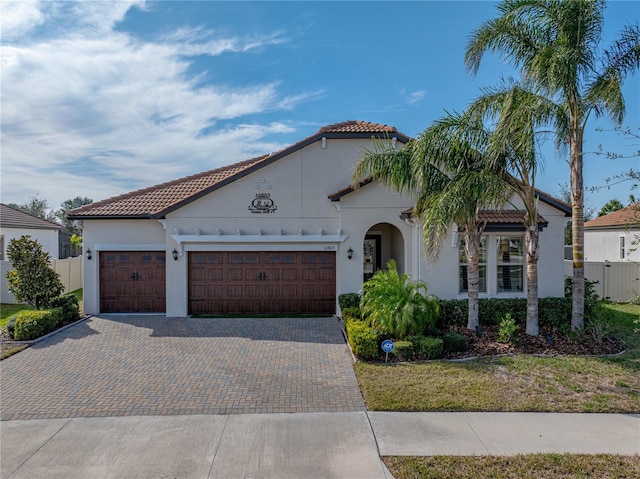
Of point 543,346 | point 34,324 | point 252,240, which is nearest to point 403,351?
point 543,346

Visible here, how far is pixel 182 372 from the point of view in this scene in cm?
807

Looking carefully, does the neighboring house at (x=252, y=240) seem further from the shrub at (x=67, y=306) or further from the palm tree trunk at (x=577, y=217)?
the palm tree trunk at (x=577, y=217)

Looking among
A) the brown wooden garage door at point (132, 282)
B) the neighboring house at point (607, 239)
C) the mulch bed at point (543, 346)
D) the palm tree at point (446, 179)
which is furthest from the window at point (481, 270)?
the neighboring house at point (607, 239)

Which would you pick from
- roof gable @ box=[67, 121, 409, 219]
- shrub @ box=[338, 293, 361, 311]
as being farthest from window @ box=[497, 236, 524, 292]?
roof gable @ box=[67, 121, 409, 219]

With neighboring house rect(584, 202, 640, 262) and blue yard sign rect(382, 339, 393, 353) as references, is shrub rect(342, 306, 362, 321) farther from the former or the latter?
neighboring house rect(584, 202, 640, 262)

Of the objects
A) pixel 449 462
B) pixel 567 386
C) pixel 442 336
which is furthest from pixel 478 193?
pixel 449 462

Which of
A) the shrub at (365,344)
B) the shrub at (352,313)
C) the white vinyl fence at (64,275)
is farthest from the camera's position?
the white vinyl fence at (64,275)

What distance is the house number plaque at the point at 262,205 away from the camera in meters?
13.4

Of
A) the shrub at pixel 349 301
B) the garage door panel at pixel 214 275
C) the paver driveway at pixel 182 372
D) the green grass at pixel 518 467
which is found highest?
the garage door panel at pixel 214 275

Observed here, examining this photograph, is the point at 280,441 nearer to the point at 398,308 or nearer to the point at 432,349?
the point at 432,349

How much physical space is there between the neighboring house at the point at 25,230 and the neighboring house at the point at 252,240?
12205 mm

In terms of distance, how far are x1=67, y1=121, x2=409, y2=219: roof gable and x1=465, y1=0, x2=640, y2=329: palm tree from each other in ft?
13.7

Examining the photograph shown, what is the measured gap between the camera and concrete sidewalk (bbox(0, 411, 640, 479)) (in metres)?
4.79

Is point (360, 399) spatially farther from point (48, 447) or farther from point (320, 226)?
point (320, 226)
